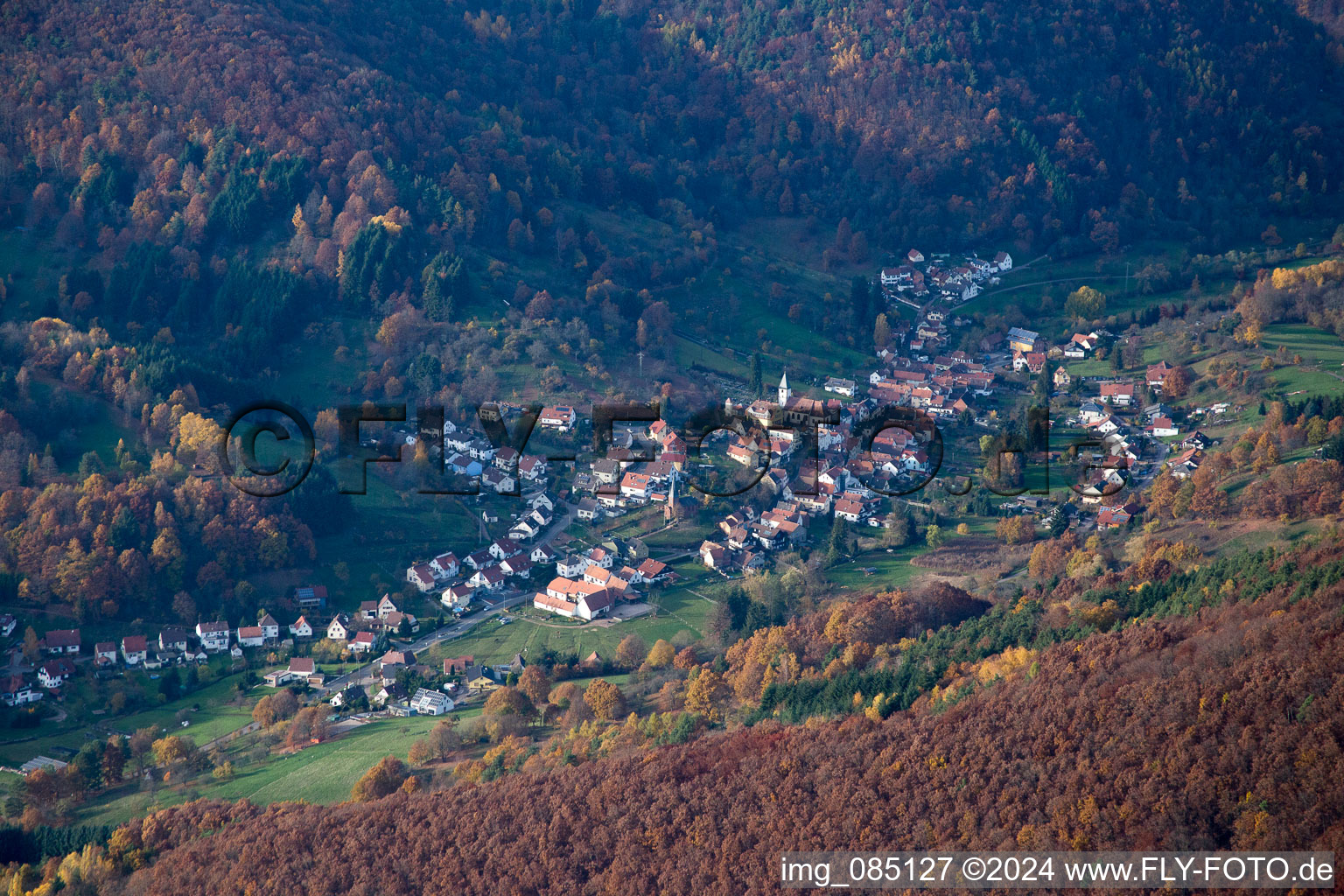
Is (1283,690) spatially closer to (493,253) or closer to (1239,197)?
(493,253)

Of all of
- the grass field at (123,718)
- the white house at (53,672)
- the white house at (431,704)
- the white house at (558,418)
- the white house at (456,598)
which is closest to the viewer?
the grass field at (123,718)

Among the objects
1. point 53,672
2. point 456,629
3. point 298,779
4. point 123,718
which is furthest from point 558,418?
point 298,779

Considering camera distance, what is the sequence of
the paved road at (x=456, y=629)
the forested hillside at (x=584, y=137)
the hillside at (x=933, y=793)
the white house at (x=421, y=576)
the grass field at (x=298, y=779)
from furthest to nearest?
the forested hillside at (x=584, y=137) → the white house at (x=421, y=576) → the paved road at (x=456, y=629) → the grass field at (x=298, y=779) → the hillside at (x=933, y=793)

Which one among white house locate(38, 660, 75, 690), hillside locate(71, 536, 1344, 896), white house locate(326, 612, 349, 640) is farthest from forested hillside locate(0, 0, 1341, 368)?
hillside locate(71, 536, 1344, 896)

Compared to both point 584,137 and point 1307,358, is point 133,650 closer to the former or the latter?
point 1307,358

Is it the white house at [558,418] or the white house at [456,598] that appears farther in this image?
the white house at [558,418]

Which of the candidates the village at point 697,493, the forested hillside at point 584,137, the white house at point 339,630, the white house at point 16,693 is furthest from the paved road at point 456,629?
the forested hillside at point 584,137

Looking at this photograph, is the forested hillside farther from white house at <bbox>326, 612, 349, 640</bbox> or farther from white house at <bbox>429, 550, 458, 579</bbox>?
white house at <bbox>326, 612, 349, 640</bbox>

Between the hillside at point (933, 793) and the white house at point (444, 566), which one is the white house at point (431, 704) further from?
the white house at point (444, 566)
